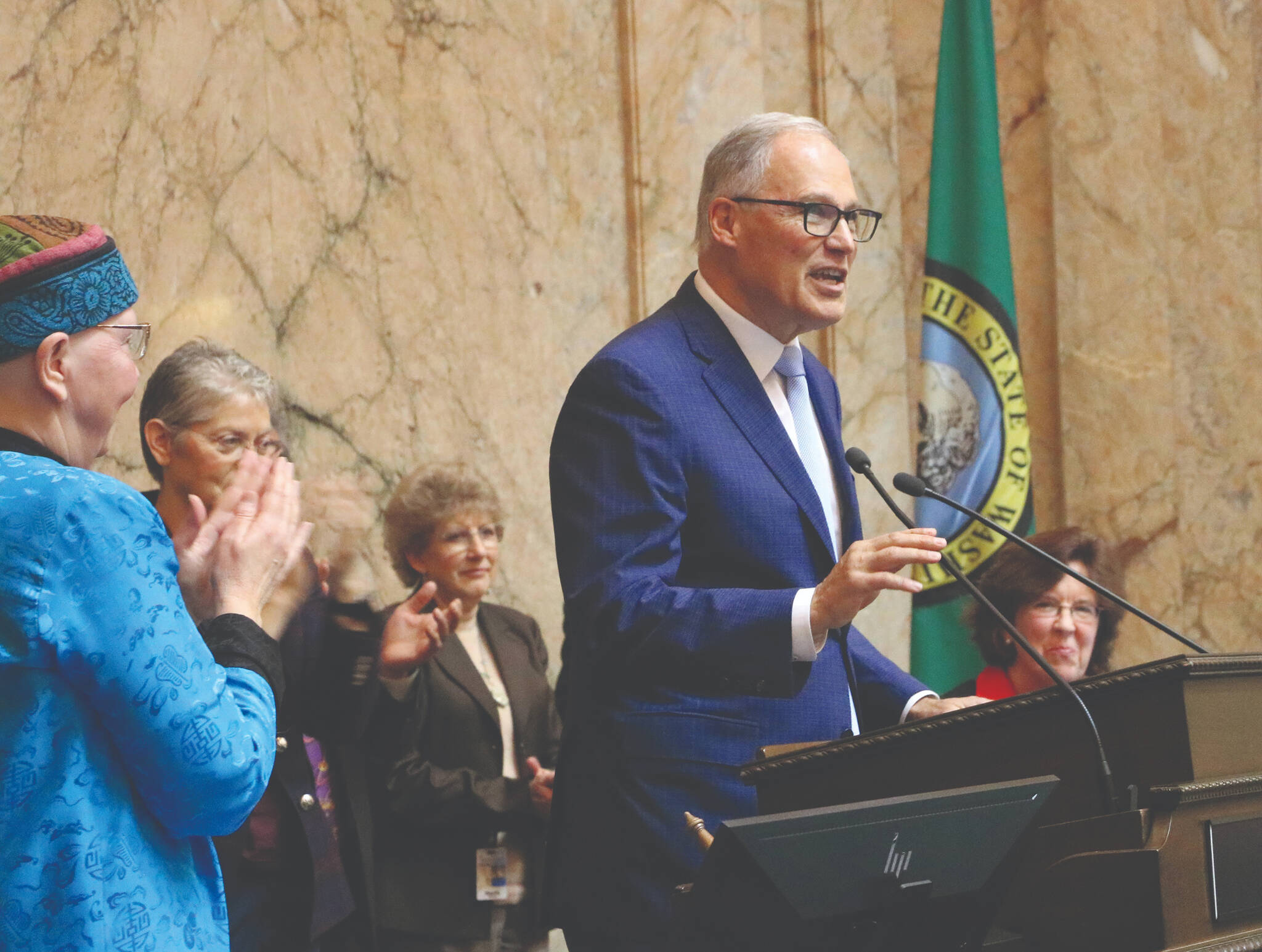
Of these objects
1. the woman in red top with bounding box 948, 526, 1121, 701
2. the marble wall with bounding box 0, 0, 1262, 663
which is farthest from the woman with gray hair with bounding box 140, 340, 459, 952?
the woman in red top with bounding box 948, 526, 1121, 701

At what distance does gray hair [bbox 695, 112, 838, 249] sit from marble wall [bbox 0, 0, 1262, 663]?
1.89 metres

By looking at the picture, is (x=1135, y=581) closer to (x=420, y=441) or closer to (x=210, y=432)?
(x=420, y=441)

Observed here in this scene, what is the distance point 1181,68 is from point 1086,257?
37.7 inches

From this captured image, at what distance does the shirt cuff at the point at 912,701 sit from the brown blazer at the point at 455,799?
3.76 feet

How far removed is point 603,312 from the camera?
5.39 metres

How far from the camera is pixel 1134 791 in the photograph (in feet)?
6.46

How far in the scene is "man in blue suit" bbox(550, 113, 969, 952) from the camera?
8.04 feet

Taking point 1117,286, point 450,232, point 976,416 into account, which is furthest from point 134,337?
point 1117,286

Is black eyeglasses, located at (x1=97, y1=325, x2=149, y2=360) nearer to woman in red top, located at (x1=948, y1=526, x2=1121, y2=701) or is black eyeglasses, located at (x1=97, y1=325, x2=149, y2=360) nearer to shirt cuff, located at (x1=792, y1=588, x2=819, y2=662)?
shirt cuff, located at (x1=792, y1=588, x2=819, y2=662)

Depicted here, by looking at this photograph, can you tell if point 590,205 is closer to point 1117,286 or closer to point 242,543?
point 1117,286

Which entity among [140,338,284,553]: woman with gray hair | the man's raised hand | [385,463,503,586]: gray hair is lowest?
the man's raised hand

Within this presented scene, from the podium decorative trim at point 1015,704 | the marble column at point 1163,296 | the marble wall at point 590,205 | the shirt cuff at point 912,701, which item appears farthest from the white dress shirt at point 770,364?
the marble column at point 1163,296

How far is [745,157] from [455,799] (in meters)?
1.64

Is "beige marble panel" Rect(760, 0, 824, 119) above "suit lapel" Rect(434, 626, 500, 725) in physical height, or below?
above
